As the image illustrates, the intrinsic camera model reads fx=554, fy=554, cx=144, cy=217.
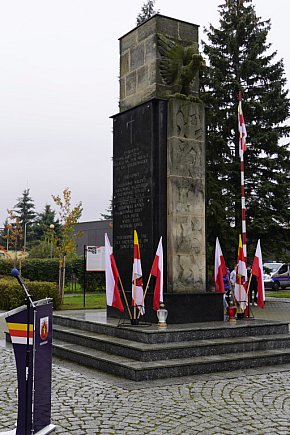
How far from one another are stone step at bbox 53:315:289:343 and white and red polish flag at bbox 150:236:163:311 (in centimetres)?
45

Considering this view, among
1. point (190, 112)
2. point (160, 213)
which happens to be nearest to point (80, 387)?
point (160, 213)

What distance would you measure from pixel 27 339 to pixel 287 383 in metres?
4.20

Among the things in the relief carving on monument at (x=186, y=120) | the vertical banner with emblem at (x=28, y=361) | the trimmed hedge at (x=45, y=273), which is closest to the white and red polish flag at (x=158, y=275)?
the relief carving on monument at (x=186, y=120)

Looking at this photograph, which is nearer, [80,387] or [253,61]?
[80,387]

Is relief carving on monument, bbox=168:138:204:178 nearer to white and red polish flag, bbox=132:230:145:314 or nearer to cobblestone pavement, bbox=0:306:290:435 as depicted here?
white and red polish flag, bbox=132:230:145:314

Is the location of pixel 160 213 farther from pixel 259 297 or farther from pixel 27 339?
pixel 27 339

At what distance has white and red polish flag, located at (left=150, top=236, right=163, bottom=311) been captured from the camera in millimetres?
9523

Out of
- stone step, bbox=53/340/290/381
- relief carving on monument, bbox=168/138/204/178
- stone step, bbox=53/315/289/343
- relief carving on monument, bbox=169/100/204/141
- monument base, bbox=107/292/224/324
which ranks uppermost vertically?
relief carving on monument, bbox=169/100/204/141

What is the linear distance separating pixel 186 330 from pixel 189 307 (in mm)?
1354

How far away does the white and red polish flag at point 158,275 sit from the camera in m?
9.52

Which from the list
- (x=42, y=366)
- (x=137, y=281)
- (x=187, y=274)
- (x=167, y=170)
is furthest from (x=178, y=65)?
(x=42, y=366)

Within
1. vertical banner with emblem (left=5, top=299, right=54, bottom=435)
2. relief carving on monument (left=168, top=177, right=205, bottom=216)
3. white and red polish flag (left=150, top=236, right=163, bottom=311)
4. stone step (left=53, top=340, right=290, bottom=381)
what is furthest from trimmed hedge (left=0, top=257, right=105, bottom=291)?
vertical banner with emblem (left=5, top=299, right=54, bottom=435)

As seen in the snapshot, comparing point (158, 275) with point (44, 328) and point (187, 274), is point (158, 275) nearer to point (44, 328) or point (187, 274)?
point (187, 274)

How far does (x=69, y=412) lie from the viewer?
20.0 ft
